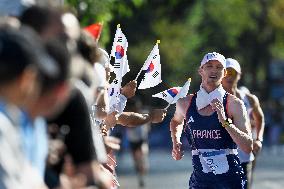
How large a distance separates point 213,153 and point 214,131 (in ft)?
0.68

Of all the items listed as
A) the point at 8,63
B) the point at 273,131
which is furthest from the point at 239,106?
the point at 273,131

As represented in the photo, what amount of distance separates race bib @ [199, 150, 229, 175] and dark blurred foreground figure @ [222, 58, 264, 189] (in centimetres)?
88

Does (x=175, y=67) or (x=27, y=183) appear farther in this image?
(x=175, y=67)

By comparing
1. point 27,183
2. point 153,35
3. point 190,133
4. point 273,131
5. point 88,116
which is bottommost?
point 27,183

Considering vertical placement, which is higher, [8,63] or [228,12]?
[228,12]

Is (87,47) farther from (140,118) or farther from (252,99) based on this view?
(252,99)

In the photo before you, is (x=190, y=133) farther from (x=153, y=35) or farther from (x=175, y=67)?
(x=175, y=67)

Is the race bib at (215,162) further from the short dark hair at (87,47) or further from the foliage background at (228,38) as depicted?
the foliage background at (228,38)

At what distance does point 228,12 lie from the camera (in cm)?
5559

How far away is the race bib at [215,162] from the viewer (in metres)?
9.28

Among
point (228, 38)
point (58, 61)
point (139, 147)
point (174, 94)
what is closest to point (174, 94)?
point (174, 94)

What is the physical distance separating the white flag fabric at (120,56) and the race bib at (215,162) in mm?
966

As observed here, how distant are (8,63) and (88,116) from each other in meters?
1.52

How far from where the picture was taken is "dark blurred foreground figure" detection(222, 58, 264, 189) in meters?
11.1
